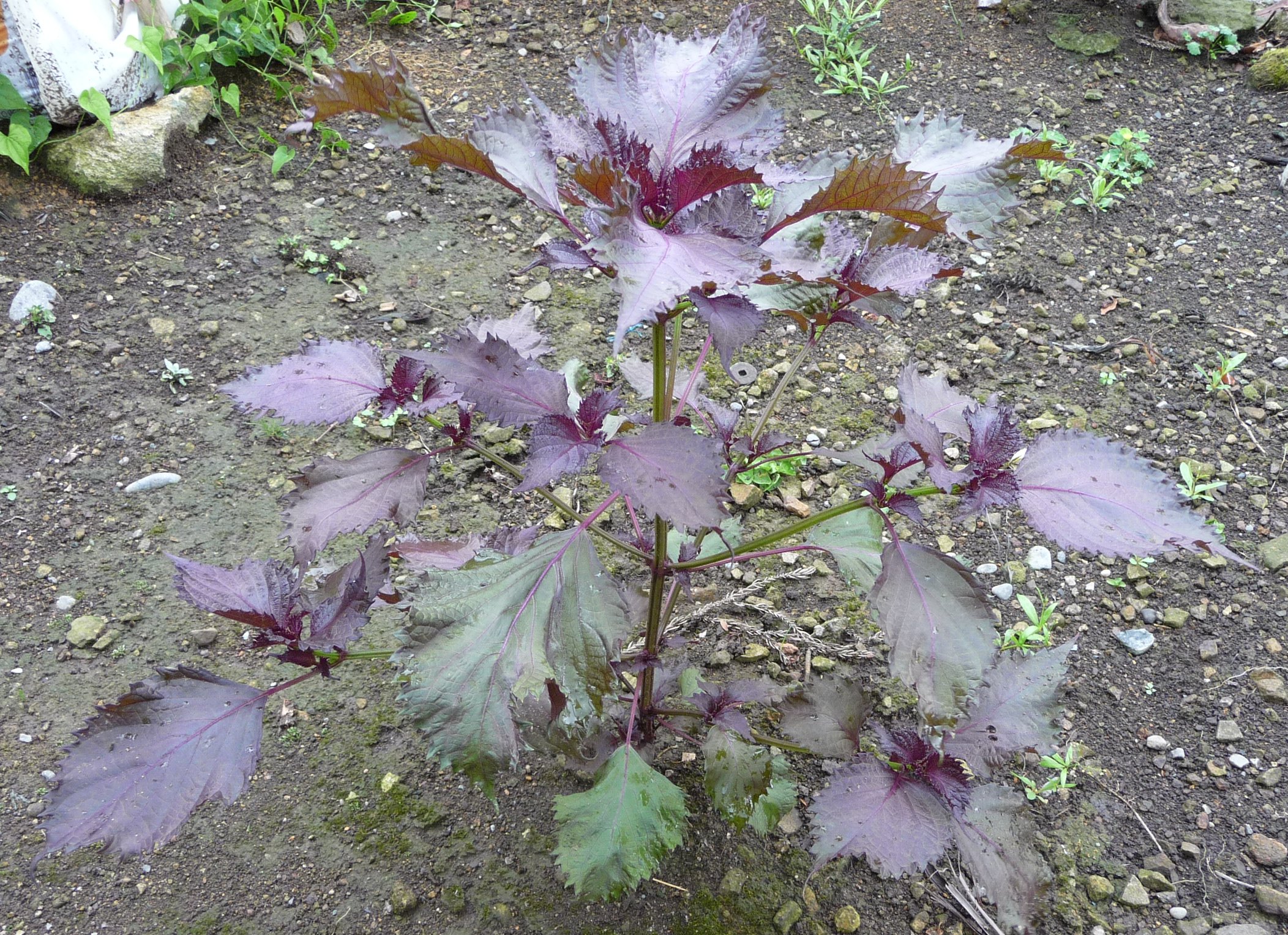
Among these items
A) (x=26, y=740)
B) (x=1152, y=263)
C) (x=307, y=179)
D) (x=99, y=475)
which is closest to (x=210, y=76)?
(x=307, y=179)

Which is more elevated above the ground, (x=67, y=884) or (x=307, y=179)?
(x=307, y=179)

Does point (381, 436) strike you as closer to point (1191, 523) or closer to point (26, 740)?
point (26, 740)

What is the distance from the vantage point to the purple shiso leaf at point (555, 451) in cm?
110

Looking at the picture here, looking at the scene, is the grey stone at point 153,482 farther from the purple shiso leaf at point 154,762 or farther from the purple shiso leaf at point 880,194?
the purple shiso leaf at point 880,194

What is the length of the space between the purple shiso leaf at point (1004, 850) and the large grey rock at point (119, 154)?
320 centimetres

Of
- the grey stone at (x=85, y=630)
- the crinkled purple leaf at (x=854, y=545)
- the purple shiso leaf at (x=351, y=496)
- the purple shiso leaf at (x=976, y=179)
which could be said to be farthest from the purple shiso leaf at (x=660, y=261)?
the grey stone at (x=85, y=630)

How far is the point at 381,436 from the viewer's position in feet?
8.14

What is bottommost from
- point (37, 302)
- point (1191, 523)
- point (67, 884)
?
point (67, 884)

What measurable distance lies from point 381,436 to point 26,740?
110 centimetres

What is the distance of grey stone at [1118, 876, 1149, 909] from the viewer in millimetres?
1688

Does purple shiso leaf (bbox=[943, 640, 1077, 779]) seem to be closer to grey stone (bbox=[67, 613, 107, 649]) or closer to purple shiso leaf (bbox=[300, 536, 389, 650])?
purple shiso leaf (bbox=[300, 536, 389, 650])

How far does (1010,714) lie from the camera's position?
5.05ft

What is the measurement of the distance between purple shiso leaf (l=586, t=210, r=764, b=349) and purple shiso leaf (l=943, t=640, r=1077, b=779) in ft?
3.12

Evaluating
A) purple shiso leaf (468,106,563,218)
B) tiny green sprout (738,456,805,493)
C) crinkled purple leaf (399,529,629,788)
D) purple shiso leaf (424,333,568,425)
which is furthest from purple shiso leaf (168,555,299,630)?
tiny green sprout (738,456,805,493)
